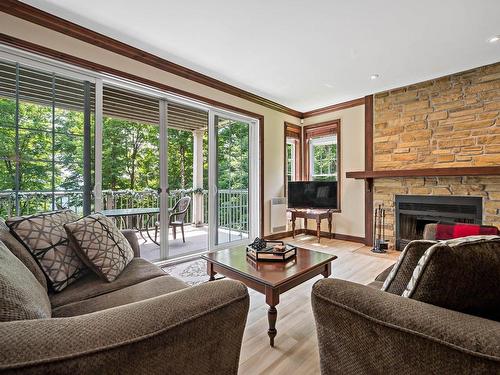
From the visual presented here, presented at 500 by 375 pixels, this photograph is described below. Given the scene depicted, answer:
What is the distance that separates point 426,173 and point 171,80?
3591 millimetres

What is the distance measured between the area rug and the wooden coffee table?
0.71 meters

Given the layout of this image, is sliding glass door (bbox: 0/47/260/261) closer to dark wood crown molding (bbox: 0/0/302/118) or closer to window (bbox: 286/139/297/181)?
dark wood crown molding (bbox: 0/0/302/118)

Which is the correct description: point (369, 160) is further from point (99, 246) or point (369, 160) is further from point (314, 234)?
point (99, 246)

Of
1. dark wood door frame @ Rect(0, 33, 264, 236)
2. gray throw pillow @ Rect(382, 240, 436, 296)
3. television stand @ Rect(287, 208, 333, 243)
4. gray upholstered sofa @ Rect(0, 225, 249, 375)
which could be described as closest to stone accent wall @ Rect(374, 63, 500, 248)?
television stand @ Rect(287, 208, 333, 243)

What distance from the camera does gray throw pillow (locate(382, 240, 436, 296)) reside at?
0.95 metres

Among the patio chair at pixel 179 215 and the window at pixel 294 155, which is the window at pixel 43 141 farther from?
the window at pixel 294 155

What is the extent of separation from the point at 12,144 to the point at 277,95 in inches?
137

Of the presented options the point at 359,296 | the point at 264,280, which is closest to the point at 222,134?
the point at 264,280

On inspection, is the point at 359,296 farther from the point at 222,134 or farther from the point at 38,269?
the point at 222,134

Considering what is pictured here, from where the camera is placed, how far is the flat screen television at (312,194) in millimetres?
4473

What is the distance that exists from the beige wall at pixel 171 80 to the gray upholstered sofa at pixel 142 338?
273cm

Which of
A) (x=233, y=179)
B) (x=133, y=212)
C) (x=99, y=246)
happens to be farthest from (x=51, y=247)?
(x=233, y=179)

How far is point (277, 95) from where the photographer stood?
427 centimetres

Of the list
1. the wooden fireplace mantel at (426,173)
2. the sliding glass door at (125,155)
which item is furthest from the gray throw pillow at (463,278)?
the wooden fireplace mantel at (426,173)
